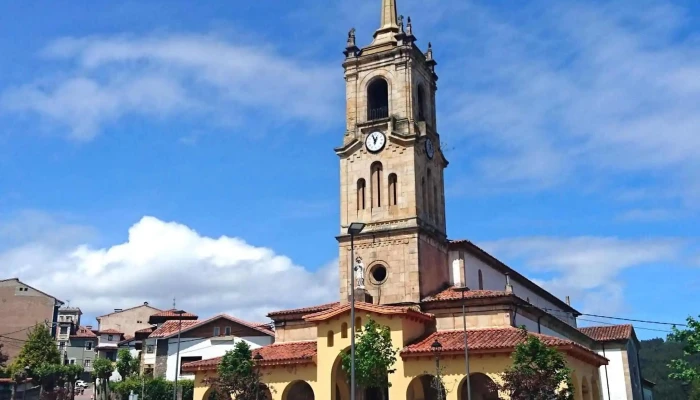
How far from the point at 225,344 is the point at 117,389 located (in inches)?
405

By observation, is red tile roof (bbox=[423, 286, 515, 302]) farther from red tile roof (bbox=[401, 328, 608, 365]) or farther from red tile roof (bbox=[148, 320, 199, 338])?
red tile roof (bbox=[148, 320, 199, 338])

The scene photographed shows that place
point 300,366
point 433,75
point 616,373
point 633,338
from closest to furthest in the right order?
point 300,366 < point 433,75 < point 616,373 < point 633,338

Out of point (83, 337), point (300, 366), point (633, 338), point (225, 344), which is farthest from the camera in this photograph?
point (83, 337)

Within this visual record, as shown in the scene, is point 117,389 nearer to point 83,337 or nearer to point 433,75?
point 83,337

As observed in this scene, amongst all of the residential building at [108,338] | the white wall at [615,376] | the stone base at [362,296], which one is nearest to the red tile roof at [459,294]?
the stone base at [362,296]

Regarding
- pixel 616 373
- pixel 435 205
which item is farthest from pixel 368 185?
pixel 616 373

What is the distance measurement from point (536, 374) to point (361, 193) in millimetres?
17966

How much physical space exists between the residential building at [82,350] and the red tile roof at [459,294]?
61404 mm

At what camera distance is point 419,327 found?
40.7 metres

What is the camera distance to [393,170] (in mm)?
45344

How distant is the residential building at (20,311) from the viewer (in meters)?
83.0

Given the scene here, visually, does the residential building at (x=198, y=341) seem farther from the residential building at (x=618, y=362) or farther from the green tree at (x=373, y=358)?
the green tree at (x=373, y=358)

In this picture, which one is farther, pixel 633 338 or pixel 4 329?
pixel 4 329

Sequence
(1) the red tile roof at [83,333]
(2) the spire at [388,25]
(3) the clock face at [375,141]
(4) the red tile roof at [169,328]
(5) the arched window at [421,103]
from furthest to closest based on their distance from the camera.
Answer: (1) the red tile roof at [83,333]
(4) the red tile roof at [169,328]
(2) the spire at [388,25]
(5) the arched window at [421,103]
(3) the clock face at [375,141]
